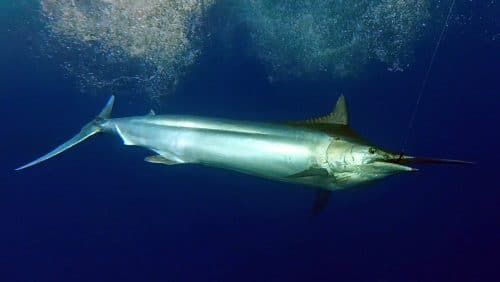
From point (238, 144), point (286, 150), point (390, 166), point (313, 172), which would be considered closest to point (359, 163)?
point (390, 166)

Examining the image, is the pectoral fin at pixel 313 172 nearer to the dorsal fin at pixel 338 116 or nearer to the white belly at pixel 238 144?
the white belly at pixel 238 144

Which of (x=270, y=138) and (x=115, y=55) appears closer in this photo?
(x=270, y=138)

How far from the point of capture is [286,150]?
157 inches

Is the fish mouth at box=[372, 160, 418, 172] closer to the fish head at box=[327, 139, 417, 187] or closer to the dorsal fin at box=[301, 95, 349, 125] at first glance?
the fish head at box=[327, 139, 417, 187]

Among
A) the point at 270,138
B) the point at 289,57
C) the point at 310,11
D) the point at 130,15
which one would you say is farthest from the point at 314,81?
the point at 270,138

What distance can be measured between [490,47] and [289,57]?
600 centimetres

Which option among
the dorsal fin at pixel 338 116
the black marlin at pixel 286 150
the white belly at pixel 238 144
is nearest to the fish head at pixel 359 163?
the black marlin at pixel 286 150

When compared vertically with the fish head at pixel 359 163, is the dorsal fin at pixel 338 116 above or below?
above

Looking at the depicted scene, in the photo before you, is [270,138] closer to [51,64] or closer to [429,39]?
[429,39]

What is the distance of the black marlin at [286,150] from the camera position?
359cm

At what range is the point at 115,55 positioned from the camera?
12.7 m

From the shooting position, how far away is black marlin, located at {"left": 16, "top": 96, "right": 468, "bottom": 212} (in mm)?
3594

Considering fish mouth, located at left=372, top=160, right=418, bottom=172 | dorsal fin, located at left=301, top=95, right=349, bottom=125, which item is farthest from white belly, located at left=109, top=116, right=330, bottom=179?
fish mouth, located at left=372, top=160, right=418, bottom=172

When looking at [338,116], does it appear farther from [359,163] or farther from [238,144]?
[238,144]
